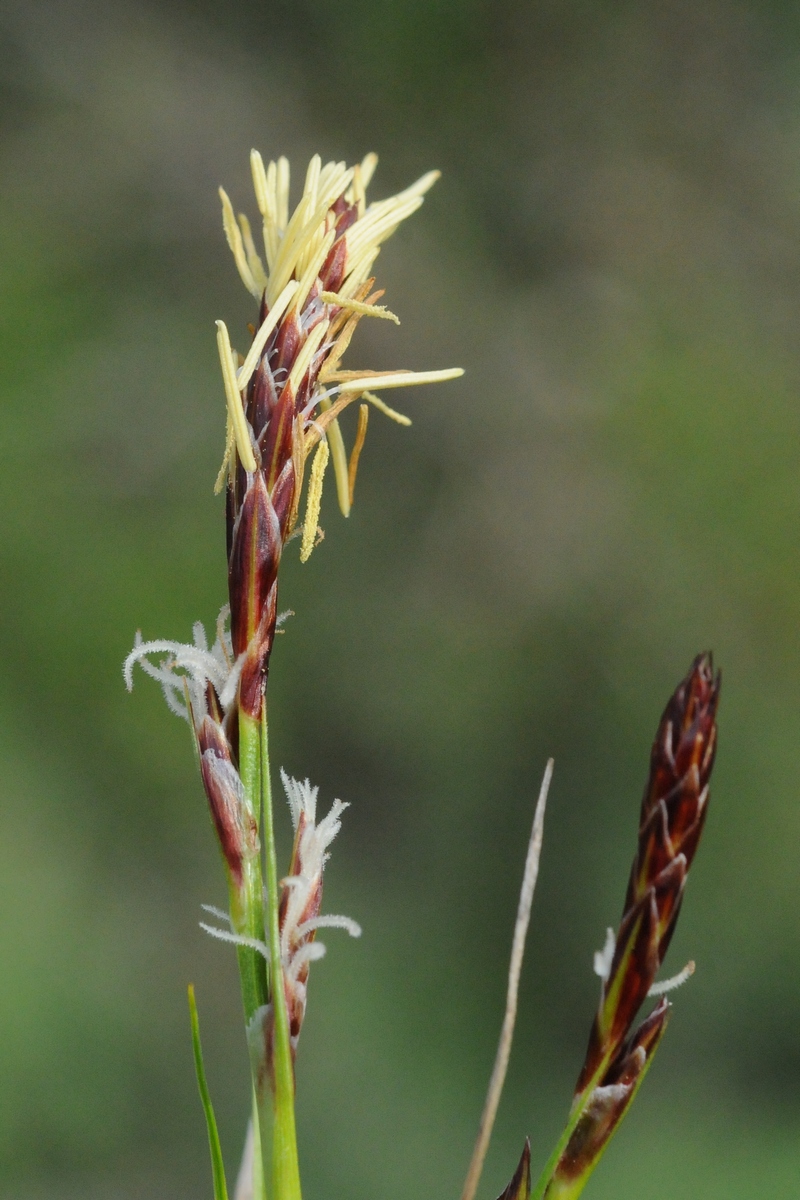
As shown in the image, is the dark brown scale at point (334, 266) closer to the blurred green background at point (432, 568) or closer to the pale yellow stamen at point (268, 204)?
the pale yellow stamen at point (268, 204)

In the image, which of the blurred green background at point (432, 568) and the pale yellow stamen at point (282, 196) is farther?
the blurred green background at point (432, 568)

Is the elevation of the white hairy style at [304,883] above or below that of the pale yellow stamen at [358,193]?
below

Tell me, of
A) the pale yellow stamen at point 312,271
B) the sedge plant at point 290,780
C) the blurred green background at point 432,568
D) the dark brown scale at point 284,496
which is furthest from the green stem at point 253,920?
the blurred green background at point 432,568

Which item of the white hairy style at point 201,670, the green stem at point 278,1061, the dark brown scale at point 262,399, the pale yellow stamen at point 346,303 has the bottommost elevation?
the green stem at point 278,1061

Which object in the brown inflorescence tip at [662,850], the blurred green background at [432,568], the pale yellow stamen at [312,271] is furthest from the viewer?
the blurred green background at [432,568]

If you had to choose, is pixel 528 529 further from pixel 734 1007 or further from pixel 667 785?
pixel 667 785

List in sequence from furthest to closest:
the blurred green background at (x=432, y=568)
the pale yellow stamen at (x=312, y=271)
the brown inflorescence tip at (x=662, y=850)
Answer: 1. the blurred green background at (x=432, y=568)
2. the pale yellow stamen at (x=312, y=271)
3. the brown inflorescence tip at (x=662, y=850)

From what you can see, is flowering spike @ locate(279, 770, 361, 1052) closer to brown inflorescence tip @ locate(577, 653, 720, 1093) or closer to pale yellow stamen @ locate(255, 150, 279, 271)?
brown inflorescence tip @ locate(577, 653, 720, 1093)

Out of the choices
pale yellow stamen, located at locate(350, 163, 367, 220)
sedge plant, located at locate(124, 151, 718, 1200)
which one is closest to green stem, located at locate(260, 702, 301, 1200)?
sedge plant, located at locate(124, 151, 718, 1200)
